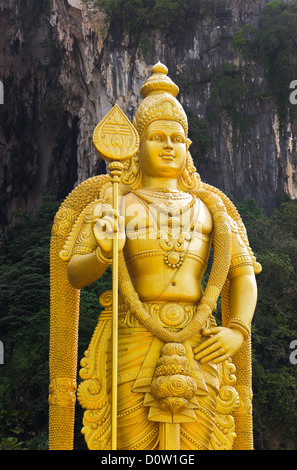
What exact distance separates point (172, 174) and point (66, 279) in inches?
45.7

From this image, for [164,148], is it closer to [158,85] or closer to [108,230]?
[158,85]

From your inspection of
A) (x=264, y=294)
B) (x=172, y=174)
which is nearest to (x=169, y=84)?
(x=172, y=174)

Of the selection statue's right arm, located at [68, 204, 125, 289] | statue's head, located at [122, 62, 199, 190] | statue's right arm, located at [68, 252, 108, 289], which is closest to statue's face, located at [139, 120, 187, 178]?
statue's head, located at [122, 62, 199, 190]

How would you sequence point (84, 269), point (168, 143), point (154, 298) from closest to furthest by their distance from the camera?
point (84, 269)
point (154, 298)
point (168, 143)

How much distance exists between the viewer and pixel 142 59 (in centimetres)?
2489

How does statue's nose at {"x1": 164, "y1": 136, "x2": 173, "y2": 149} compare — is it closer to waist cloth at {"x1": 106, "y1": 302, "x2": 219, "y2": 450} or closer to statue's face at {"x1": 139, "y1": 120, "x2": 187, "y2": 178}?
statue's face at {"x1": 139, "y1": 120, "x2": 187, "y2": 178}

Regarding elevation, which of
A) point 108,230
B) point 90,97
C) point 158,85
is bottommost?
point 108,230

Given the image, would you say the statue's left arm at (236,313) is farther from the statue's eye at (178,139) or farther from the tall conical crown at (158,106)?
the tall conical crown at (158,106)

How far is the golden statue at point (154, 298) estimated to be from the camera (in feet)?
14.4

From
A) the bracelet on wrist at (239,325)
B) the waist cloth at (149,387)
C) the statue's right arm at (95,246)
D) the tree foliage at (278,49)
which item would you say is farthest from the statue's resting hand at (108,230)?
the tree foliage at (278,49)

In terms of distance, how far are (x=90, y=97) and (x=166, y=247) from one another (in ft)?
67.2

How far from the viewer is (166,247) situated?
15.6ft

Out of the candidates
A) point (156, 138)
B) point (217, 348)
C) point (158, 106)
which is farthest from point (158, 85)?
point (217, 348)
